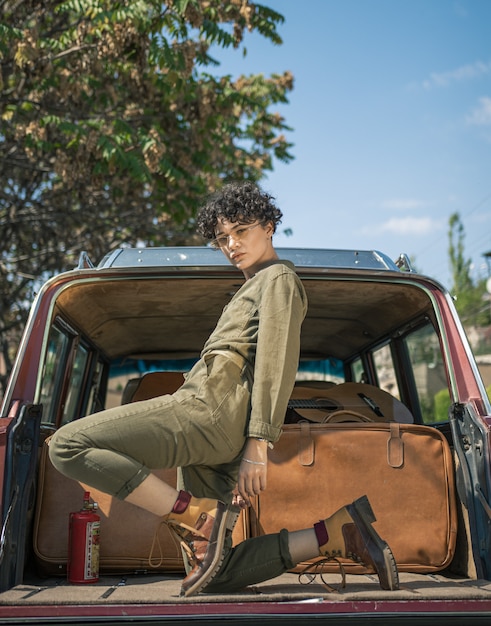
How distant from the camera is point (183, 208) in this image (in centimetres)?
1218

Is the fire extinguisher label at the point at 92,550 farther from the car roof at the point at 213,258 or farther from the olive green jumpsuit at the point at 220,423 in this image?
the car roof at the point at 213,258

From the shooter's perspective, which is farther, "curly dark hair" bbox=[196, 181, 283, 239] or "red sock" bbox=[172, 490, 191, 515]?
"curly dark hair" bbox=[196, 181, 283, 239]

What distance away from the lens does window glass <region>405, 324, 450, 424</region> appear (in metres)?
5.39

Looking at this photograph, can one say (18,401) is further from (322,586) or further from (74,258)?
(74,258)

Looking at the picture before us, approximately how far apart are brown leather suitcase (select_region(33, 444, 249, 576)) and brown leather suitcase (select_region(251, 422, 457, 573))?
25 cm

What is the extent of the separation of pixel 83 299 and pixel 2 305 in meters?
11.8

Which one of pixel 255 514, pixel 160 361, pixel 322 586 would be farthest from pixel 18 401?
pixel 160 361

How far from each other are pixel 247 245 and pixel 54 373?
9.12ft

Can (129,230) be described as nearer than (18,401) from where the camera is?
No

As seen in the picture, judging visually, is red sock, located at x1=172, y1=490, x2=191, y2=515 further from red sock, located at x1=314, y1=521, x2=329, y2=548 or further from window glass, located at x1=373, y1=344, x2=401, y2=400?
window glass, located at x1=373, y1=344, x2=401, y2=400

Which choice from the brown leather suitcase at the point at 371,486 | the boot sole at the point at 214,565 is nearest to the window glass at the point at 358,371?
the brown leather suitcase at the point at 371,486

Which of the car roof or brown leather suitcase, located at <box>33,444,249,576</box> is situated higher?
the car roof

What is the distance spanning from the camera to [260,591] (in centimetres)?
319

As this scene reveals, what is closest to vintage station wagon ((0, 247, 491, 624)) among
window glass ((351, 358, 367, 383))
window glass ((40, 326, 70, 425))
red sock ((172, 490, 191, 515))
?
red sock ((172, 490, 191, 515))
